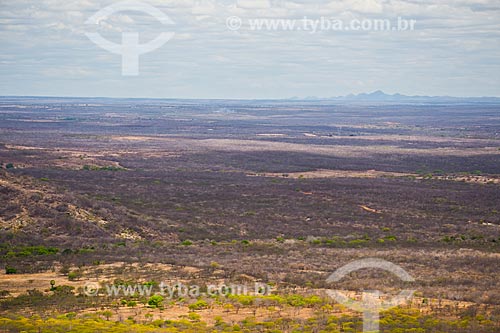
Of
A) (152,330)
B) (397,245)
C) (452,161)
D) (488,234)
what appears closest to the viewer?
(152,330)

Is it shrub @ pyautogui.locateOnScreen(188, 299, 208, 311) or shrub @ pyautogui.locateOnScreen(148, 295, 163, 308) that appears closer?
shrub @ pyautogui.locateOnScreen(188, 299, 208, 311)

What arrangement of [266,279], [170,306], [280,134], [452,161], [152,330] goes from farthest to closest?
[280,134] < [452,161] < [266,279] < [170,306] < [152,330]

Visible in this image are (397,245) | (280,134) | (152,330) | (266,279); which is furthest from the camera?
Answer: (280,134)

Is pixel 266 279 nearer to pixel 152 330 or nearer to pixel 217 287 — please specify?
pixel 217 287

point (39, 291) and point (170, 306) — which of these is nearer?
point (170, 306)

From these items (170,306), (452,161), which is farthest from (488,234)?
(452,161)

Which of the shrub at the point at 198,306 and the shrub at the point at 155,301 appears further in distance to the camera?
the shrub at the point at 155,301

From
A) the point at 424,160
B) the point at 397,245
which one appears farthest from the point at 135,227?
the point at 424,160

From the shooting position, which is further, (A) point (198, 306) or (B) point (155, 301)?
(B) point (155, 301)

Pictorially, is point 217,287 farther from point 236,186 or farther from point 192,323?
point 236,186
